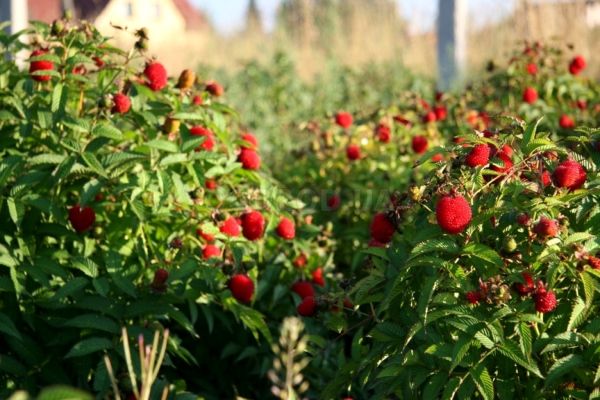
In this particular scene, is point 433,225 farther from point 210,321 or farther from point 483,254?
point 210,321

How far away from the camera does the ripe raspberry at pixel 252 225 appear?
2680mm

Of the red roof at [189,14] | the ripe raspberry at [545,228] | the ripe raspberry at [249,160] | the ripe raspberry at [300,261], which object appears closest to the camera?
the ripe raspberry at [545,228]

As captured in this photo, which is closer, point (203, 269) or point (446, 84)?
point (203, 269)

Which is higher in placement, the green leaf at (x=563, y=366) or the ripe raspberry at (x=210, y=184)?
the ripe raspberry at (x=210, y=184)

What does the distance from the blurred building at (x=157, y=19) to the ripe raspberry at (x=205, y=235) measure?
8906mm

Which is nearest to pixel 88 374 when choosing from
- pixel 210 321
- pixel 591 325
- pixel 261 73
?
pixel 210 321

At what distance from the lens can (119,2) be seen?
24.9m

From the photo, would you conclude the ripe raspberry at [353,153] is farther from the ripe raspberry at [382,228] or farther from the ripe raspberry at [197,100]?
the ripe raspberry at [382,228]

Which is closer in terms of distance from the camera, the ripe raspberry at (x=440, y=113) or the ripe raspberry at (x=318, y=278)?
the ripe raspberry at (x=318, y=278)

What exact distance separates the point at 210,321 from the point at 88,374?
364 mm

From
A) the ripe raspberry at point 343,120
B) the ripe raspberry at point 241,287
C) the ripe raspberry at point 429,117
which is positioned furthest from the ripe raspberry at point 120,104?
the ripe raspberry at point 429,117

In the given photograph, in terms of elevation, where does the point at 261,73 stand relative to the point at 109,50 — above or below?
below

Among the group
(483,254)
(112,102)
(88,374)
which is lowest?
(88,374)

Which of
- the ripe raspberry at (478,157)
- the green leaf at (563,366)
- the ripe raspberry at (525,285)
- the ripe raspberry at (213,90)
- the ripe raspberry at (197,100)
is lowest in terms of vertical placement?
the green leaf at (563,366)
